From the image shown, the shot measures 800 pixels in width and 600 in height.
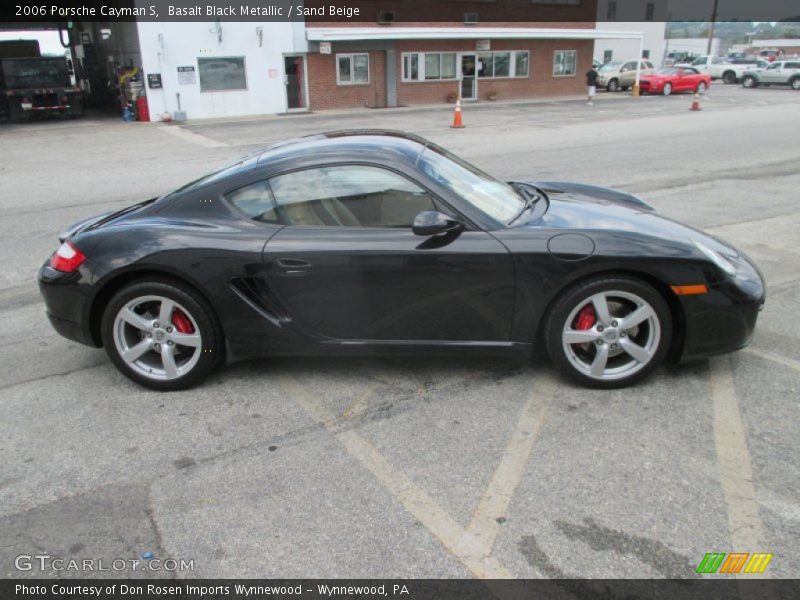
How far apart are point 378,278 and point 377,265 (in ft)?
0.24

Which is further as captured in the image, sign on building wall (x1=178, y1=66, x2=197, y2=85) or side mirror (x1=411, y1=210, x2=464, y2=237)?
sign on building wall (x1=178, y1=66, x2=197, y2=85)

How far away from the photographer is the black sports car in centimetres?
357

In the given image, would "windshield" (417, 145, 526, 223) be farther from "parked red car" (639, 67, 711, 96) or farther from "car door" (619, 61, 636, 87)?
"car door" (619, 61, 636, 87)

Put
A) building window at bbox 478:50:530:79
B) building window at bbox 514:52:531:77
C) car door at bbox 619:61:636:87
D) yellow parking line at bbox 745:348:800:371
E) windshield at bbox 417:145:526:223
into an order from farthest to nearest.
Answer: car door at bbox 619:61:636:87 < building window at bbox 514:52:531:77 < building window at bbox 478:50:530:79 < yellow parking line at bbox 745:348:800:371 < windshield at bbox 417:145:526:223

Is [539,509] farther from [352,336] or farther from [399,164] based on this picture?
[399,164]

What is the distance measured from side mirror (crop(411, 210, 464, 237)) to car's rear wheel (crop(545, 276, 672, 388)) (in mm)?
734

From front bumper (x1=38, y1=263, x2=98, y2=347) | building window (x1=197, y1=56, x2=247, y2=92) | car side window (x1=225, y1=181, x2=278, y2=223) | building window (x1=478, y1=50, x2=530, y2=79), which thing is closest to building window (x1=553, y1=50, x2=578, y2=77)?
building window (x1=478, y1=50, x2=530, y2=79)

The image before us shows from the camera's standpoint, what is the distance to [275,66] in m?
25.9

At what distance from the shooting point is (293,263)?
3.64 meters

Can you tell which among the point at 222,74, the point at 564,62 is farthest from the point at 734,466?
the point at 564,62

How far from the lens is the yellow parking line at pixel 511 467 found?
8.82 ft

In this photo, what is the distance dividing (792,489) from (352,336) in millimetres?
2244

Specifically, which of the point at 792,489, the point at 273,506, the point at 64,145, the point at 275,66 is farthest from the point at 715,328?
the point at 275,66

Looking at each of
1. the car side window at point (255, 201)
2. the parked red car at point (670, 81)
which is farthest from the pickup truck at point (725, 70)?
the car side window at point (255, 201)
